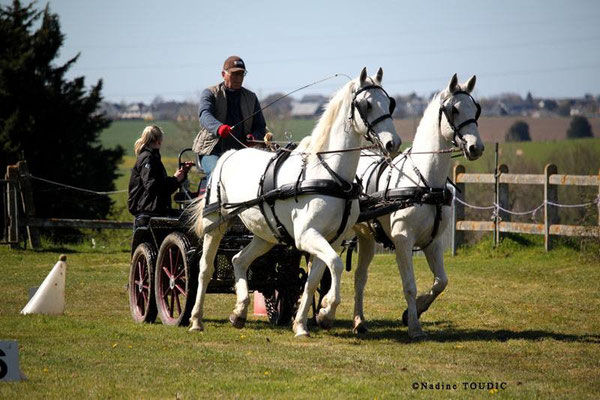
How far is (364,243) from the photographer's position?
10.9 meters

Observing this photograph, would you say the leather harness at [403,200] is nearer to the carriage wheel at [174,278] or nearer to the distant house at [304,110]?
the carriage wheel at [174,278]

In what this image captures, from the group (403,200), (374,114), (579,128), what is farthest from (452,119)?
(579,128)

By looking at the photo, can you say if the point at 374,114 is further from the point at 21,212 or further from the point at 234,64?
the point at 21,212

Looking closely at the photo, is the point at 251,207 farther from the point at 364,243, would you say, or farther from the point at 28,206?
the point at 28,206

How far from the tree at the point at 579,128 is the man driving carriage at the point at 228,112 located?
40.8 m

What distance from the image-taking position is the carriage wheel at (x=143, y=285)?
10977 millimetres

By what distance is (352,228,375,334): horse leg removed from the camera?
1033 centimetres

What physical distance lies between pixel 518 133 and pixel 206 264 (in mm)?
38836

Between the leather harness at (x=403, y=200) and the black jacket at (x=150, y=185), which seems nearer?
the leather harness at (x=403, y=200)

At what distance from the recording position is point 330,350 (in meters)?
8.82

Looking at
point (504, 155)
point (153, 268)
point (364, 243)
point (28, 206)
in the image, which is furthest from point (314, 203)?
point (504, 155)

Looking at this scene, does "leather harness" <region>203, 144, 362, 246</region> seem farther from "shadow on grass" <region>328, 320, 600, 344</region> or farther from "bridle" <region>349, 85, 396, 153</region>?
"shadow on grass" <region>328, 320, 600, 344</region>

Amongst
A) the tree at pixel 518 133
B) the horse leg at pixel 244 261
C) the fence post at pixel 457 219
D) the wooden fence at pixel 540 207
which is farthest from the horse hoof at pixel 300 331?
the tree at pixel 518 133

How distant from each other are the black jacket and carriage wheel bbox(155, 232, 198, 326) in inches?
20.8
